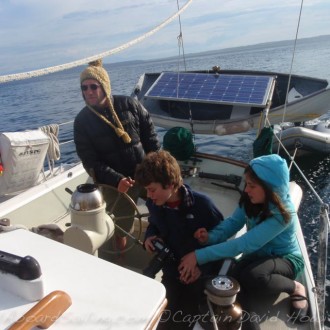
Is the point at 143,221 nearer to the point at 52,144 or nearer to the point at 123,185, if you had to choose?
the point at 123,185

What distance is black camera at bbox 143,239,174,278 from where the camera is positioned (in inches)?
78.1

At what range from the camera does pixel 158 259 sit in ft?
6.62

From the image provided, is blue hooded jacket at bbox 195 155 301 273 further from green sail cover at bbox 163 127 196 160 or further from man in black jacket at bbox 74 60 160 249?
green sail cover at bbox 163 127 196 160

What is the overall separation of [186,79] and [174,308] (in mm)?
7678

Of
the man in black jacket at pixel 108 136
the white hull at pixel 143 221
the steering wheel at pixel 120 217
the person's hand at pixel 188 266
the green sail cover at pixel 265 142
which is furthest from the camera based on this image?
the green sail cover at pixel 265 142

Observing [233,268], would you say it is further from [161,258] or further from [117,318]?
[117,318]

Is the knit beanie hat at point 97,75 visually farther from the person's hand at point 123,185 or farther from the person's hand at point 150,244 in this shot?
the person's hand at point 150,244

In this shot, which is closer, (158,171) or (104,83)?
(158,171)

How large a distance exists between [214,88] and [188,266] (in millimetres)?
7047

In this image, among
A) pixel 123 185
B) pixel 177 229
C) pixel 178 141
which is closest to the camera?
pixel 177 229

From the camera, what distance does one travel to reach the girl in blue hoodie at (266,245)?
6.23 ft

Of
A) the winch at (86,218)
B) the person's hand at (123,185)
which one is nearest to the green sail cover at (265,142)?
the person's hand at (123,185)

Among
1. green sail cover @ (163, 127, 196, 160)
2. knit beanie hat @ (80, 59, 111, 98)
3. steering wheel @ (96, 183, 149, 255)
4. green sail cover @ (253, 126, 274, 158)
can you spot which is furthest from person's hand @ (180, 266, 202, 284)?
green sail cover @ (163, 127, 196, 160)

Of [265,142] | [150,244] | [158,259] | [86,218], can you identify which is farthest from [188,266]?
[265,142]
